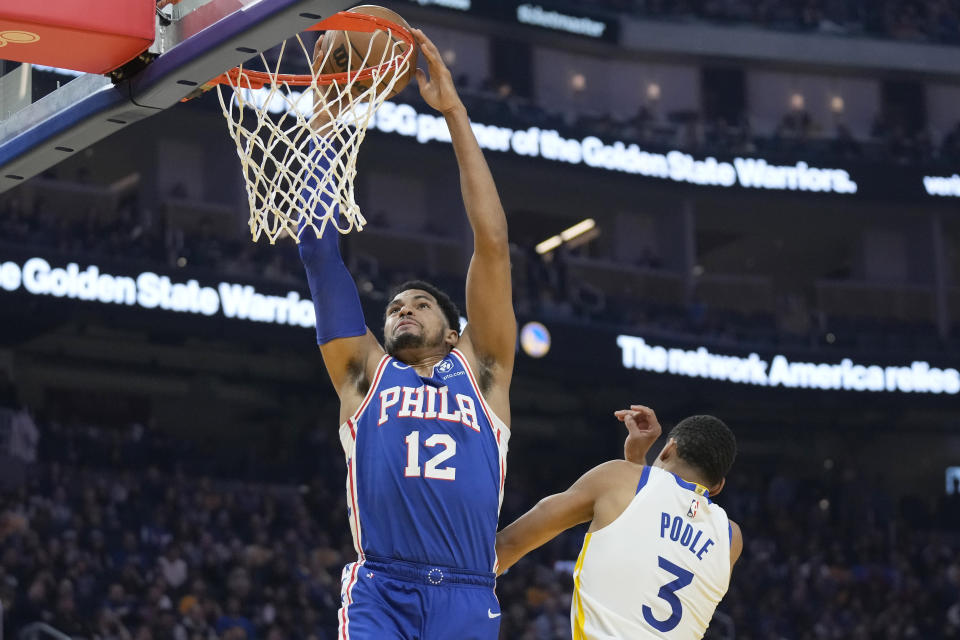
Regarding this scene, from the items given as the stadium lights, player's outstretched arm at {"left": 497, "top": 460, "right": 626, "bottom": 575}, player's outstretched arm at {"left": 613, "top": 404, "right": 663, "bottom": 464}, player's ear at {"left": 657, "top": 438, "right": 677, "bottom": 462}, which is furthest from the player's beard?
the stadium lights

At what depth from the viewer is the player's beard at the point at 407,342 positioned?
3.98m

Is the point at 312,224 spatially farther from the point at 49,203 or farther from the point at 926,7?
the point at 926,7

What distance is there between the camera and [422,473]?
3.71 metres

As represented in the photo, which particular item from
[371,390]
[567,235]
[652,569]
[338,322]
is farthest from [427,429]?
[567,235]

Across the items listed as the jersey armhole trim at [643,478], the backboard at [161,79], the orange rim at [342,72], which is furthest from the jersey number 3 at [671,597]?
the backboard at [161,79]

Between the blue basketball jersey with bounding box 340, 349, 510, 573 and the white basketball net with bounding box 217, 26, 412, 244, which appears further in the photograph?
the white basketball net with bounding box 217, 26, 412, 244

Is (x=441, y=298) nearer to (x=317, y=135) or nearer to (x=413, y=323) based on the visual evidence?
(x=413, y=323)

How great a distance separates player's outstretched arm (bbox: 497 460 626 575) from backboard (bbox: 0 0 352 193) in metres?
1.64

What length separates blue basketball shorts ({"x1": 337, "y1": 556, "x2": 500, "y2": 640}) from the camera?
3605 millimetres

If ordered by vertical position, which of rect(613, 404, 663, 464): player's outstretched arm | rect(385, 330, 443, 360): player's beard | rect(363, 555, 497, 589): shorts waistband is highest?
rect(385, 330, 443, 360): player's beard

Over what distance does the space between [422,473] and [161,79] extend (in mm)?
1425

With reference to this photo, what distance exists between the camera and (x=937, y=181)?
24516 mm

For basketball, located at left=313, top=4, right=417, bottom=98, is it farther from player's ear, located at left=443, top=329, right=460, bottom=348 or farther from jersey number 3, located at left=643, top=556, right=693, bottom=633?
jersey number 3, located at left=643, top=556, right=693, bottom=633

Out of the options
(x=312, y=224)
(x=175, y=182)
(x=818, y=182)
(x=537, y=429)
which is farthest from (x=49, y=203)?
(x=312, y=224)
